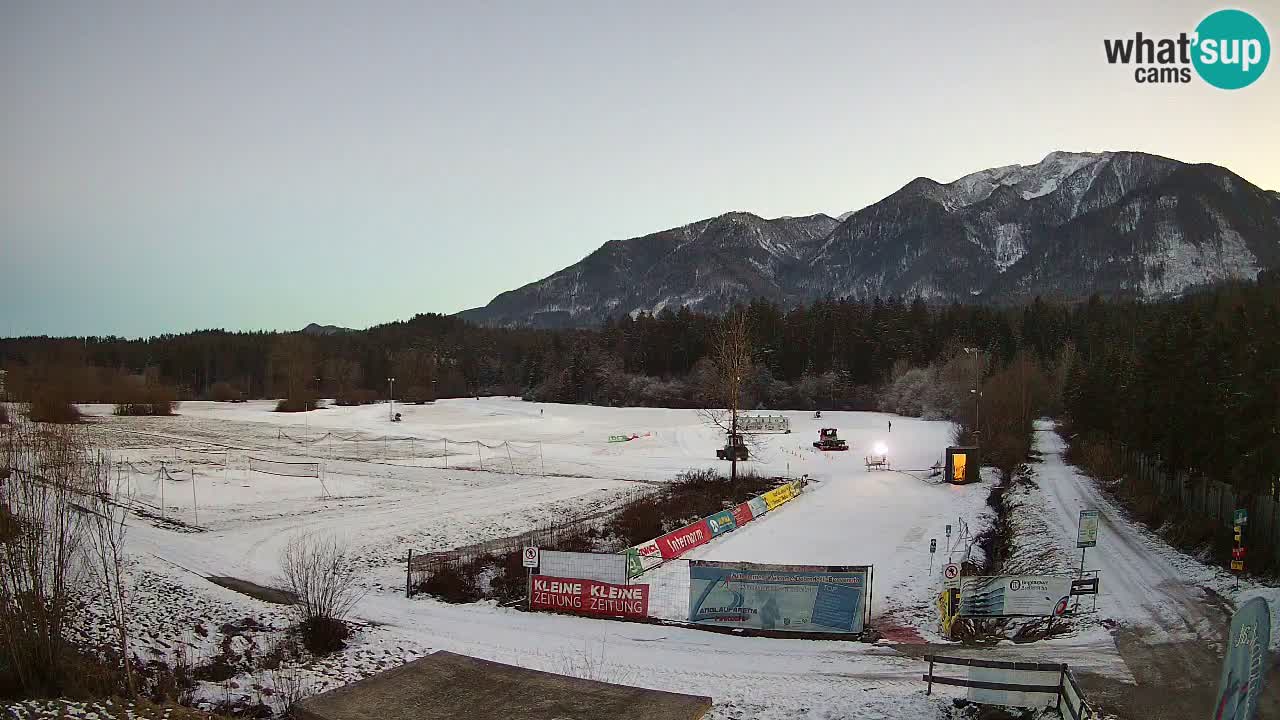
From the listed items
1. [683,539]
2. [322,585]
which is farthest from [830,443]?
[322,585]

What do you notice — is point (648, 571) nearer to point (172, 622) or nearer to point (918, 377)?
point (172, 622)

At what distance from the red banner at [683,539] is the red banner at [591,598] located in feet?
21.9

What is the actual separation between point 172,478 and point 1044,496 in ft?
162

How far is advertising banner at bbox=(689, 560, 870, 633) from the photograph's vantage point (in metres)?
19.2

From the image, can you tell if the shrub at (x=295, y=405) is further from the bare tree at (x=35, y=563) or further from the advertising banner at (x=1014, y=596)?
the advertising banner at (x=1014, y=596)

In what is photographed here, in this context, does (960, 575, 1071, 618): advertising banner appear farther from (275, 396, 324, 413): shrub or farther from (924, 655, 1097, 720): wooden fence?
(275, 396, 324, 413): shrub

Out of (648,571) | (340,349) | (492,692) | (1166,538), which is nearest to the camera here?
(492,692)

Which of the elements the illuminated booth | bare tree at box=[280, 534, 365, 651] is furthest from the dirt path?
the illuminated booth

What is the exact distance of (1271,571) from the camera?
71.9 feet

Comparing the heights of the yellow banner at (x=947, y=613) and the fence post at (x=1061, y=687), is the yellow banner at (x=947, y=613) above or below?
below

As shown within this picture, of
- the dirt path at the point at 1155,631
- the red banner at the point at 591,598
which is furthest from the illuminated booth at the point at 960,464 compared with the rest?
the red banner at the point at 591,598

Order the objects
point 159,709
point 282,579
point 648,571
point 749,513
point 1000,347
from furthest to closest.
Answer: point 1000,347, point 749,513, point 648,571, point 282,579, point 159,709

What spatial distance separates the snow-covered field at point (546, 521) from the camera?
1543 centimetres

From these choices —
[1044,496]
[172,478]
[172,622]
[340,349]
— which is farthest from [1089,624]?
[340,349]
